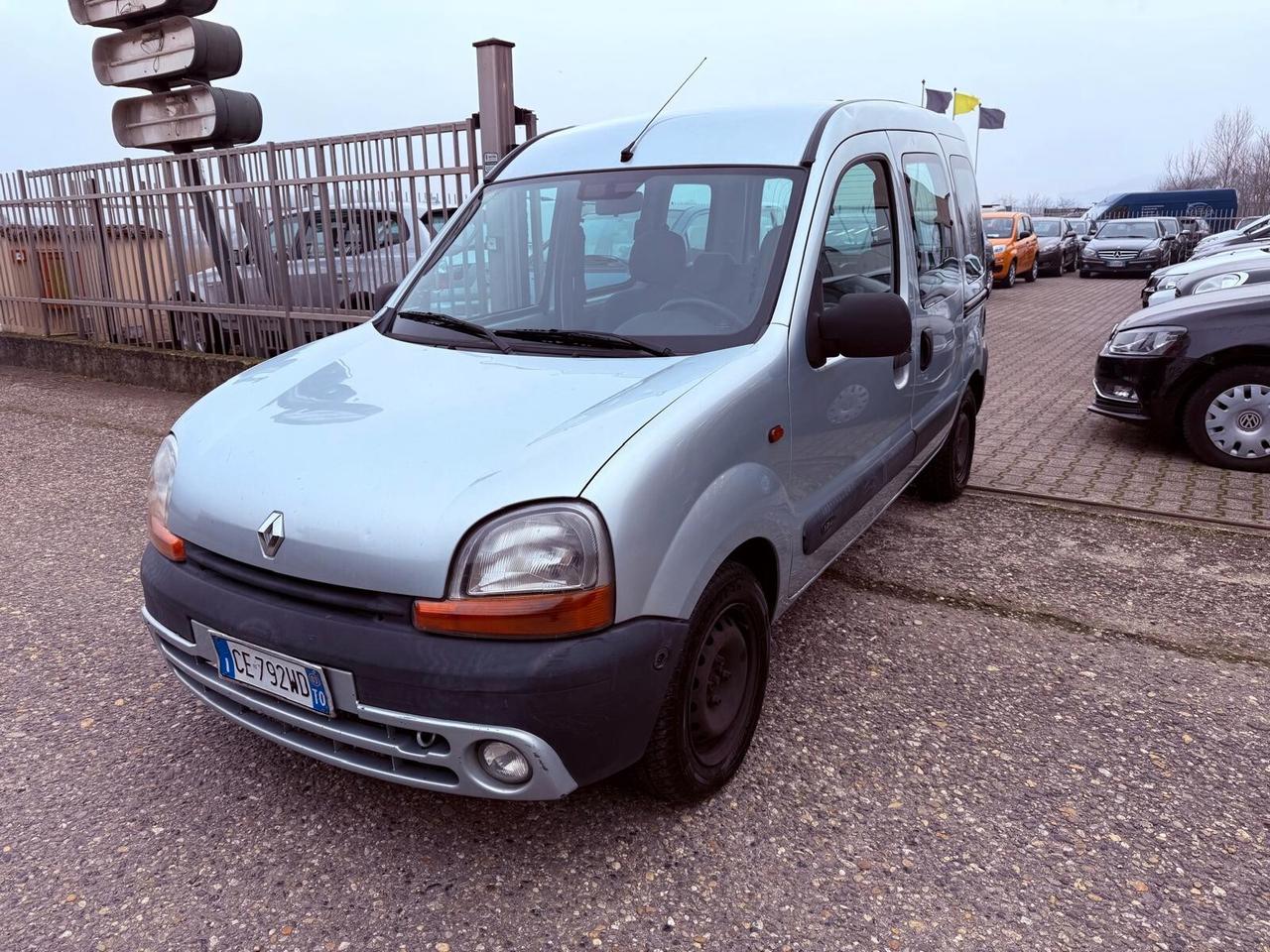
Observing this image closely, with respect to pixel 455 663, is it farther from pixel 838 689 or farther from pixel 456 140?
pixel 456 140

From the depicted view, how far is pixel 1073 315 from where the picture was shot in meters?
15.1

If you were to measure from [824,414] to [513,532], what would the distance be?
1366mm

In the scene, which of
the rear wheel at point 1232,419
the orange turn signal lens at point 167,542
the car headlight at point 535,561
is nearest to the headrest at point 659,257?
the car headlight at point 535,561

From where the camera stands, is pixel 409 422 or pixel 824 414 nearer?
pixel 409 422

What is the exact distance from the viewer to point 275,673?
229cm

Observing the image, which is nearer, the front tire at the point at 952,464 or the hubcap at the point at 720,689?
the hubcap at the point at 720,689

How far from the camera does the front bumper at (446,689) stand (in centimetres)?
208

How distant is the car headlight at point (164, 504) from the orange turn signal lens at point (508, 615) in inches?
35.5

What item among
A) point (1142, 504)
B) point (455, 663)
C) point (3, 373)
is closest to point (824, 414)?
point (455, 663)

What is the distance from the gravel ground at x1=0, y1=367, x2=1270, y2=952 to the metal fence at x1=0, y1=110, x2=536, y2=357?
→ 13.5 ft

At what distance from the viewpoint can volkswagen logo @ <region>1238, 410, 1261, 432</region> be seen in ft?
19.3

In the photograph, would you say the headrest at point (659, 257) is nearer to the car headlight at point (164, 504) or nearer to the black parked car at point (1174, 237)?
the car headlight at point (164, 504)

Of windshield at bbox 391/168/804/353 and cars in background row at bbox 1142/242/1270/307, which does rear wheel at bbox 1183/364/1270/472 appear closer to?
cars in background row at bbox 1142/242/1270/307

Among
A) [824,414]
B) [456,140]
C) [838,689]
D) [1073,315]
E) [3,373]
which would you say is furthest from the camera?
[1073,315]
